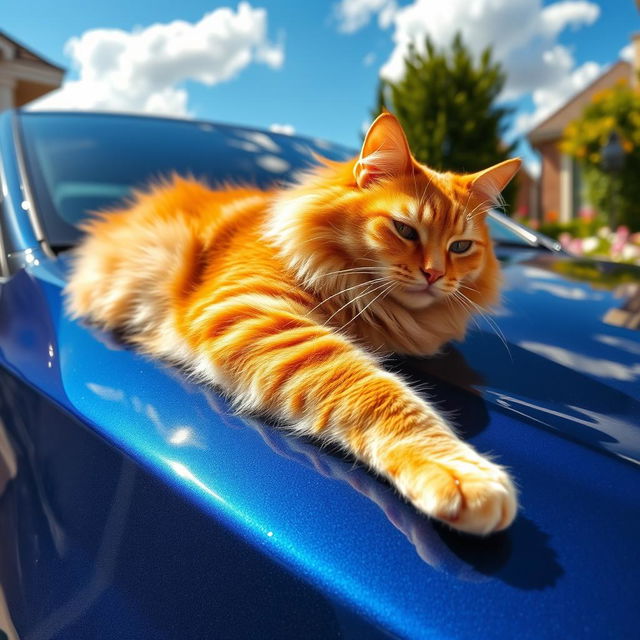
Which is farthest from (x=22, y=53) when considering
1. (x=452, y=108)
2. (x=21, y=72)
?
(x=452, y=108)

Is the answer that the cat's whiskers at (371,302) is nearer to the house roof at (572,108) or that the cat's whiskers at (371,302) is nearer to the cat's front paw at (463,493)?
the cat's front paw at (463,493)

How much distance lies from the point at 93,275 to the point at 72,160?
27.7 inches

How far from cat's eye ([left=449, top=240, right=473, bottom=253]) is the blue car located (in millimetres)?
208

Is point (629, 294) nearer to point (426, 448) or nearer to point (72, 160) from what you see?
point (426, 448)

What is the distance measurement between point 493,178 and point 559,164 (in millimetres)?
18773

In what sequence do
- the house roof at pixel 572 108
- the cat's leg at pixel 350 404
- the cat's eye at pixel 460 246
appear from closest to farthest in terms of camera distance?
1. the cat's leg at pixel 350 404
2. the cat's eye at pixel 460 246
3. the house roof at pixel 572 108

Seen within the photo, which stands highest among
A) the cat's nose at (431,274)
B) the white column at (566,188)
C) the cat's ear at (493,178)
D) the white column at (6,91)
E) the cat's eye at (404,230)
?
the white column at (6,91)

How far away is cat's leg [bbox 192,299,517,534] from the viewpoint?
62cm

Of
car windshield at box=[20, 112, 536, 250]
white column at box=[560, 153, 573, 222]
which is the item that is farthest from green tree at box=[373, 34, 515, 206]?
car windshield at box=[20, 112, 536, 250]

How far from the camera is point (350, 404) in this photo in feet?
2.70

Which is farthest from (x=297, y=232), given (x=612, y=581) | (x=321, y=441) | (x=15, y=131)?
(x=15, y=131)

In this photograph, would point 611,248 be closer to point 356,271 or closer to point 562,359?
point 562,359

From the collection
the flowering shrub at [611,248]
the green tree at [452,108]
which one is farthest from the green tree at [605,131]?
the flowering shrub at [611,248]

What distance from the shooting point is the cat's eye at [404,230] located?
1.09 meters
